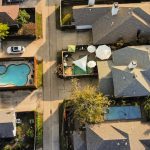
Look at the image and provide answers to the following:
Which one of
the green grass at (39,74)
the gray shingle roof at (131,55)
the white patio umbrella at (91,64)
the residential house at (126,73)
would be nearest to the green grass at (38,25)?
the green grass at (39,74)

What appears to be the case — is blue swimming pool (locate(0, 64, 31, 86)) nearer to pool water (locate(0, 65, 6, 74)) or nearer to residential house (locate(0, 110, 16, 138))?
pool water (locate(0, 65, 6, 74))

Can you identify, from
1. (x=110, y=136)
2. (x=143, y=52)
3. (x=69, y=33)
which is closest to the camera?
(x=110, y=136)

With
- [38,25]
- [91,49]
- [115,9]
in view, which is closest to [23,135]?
[91,49]

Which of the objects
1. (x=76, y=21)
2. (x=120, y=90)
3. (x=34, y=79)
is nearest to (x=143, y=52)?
(x=120, y=90)

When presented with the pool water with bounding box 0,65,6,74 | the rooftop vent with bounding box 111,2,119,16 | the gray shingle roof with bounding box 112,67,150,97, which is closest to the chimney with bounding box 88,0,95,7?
the rooftop vent with bounding box 111,2,119,16

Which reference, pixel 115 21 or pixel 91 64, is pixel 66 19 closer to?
pixel 115 21

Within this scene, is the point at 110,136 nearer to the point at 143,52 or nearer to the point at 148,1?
the point at 143,52

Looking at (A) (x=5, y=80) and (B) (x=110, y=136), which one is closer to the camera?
(B) (x=110, y=136)
